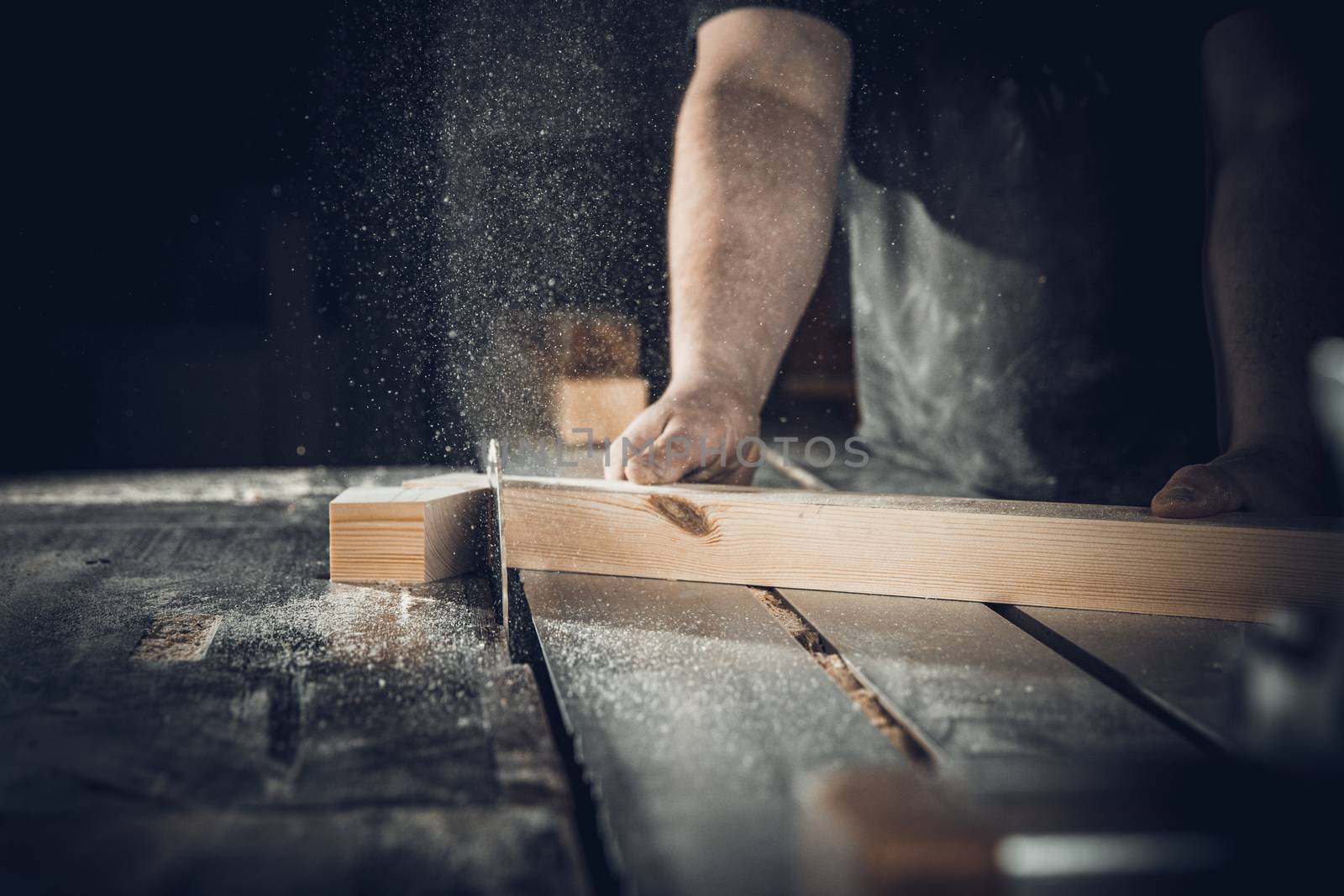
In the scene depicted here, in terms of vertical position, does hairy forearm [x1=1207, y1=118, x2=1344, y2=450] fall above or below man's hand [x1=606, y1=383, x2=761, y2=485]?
above

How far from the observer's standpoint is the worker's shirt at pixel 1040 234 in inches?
61.7

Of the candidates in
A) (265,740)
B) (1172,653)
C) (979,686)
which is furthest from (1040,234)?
(265,740)

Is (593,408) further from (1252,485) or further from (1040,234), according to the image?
(1252,485)

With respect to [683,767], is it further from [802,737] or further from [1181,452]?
[1181,452]

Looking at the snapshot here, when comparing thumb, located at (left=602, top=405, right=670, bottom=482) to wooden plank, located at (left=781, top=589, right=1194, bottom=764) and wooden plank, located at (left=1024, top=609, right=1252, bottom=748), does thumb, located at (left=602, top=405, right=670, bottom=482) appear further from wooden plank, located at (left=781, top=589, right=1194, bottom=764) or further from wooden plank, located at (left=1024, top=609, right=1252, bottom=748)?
wooden plank, located at (left=1024, top=609, right=1252, bottom=748)

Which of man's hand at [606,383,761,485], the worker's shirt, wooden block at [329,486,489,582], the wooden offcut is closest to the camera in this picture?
the wooden offcut

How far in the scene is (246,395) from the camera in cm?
294

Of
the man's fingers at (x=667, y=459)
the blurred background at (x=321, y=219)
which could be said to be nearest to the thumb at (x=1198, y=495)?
the man's fingers at (x=667, y=459)

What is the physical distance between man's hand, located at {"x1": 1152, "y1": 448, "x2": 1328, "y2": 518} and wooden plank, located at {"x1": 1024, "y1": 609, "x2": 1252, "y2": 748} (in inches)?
4.7

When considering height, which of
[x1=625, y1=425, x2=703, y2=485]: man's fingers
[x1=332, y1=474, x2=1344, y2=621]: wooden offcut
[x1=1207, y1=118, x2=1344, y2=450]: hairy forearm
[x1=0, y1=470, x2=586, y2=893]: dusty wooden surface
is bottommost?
[x1=0, y1=470, x2=586, y2=893]: dusty wooden surface

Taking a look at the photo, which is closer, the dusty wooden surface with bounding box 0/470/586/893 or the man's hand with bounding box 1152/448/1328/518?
the dusty wooden surface with bounding box 0/470/586/893

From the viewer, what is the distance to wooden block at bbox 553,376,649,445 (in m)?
1.86

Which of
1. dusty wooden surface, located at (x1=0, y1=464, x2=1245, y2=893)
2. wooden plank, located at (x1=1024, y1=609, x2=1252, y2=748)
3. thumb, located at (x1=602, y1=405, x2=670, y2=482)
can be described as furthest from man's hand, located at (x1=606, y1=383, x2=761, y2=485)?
wooden plank, located at (x1=1024, y1=609, x2=1252, y2=748)

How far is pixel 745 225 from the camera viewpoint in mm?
1496
